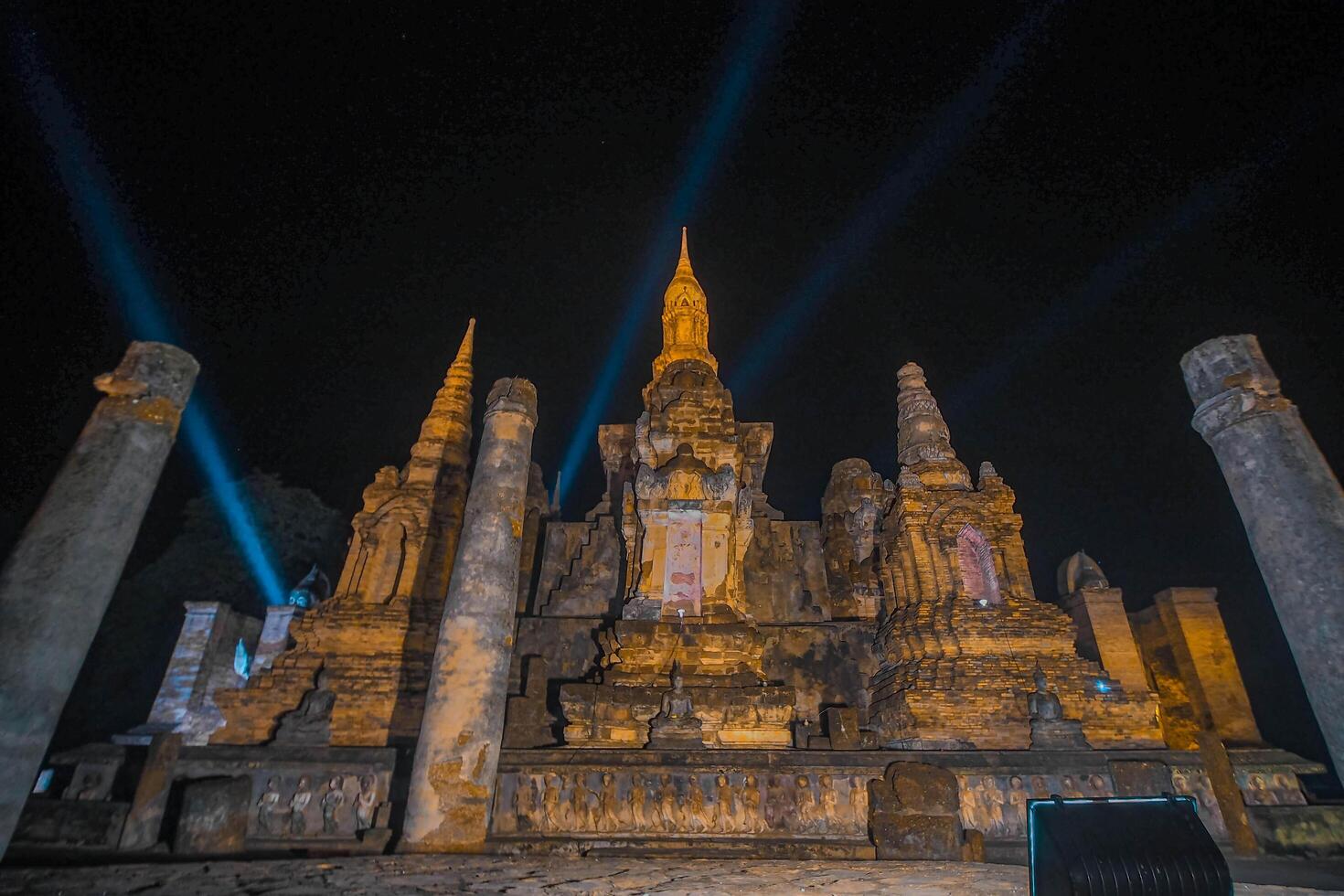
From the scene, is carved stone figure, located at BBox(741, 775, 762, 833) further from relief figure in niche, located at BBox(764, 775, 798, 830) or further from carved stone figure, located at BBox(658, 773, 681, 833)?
carved stone figure, located at BBox(658, 773, 681, 833)

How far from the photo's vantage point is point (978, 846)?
687 centimetres

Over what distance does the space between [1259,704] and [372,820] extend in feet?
93.4

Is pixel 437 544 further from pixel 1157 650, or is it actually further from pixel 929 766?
pixel 1157 650

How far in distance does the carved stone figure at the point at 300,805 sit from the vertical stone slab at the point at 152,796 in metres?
1.47

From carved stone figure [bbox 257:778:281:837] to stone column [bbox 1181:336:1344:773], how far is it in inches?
433

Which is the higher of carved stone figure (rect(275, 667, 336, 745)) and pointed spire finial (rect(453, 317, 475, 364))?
pointed spire finial (rect(453, 317, 475, 364))

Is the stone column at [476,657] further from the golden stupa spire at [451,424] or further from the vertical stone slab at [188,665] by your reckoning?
the vertical stone slab at [188,665]

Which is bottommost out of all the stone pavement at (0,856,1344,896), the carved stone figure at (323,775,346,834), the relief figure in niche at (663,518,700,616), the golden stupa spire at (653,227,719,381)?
the stone pavement at (0,856,1344,896)

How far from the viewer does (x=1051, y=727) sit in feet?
36.2

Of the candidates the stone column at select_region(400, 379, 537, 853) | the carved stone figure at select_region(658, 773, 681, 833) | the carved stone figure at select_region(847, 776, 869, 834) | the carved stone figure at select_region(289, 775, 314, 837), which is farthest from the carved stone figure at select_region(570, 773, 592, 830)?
the carved stone figure at select_region(289, 775, 314, 837)

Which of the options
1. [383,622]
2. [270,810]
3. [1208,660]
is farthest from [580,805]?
[1208,660]

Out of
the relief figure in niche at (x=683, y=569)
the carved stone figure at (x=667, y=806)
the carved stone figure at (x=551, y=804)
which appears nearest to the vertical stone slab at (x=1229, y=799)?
the carved stone figure at (x=667, y=806)

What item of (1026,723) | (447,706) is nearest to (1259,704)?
(1026,723)

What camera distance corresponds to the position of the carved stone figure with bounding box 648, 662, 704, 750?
32.0 feet
